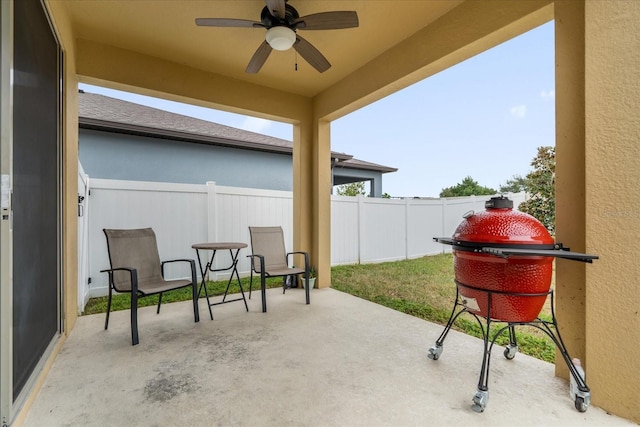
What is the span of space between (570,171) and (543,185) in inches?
111

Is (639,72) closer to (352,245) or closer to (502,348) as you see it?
(502,348)

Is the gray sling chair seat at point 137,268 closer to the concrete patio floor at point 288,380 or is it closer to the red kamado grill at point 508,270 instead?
the concrete patio floor at point 288,380

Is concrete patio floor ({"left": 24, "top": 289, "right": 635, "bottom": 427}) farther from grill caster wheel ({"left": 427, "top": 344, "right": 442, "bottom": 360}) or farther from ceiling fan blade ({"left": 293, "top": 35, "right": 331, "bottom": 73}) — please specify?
ceiling fan blade ({"left": 293, "top": 35, "right": 331, "bottom": 73})

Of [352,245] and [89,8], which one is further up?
[89,8]

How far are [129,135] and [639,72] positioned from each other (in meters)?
8.05

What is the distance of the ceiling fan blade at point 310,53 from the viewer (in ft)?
8.76

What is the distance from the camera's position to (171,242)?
5.02 m

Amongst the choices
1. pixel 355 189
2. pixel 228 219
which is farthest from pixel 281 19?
pixel 355 189

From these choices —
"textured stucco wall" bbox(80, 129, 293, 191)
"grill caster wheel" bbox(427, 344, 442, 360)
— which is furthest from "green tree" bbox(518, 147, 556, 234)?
"textured stucco wall" bbox(80, 129, 293, 191)

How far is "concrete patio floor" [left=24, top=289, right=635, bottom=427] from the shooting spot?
1.69 meters

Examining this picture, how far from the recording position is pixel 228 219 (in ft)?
18.1

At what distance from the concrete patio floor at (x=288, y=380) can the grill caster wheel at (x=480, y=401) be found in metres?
0.05

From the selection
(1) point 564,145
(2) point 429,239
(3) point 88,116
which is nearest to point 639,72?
(1) point 564,145

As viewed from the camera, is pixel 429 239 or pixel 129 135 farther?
pixel 429 239
